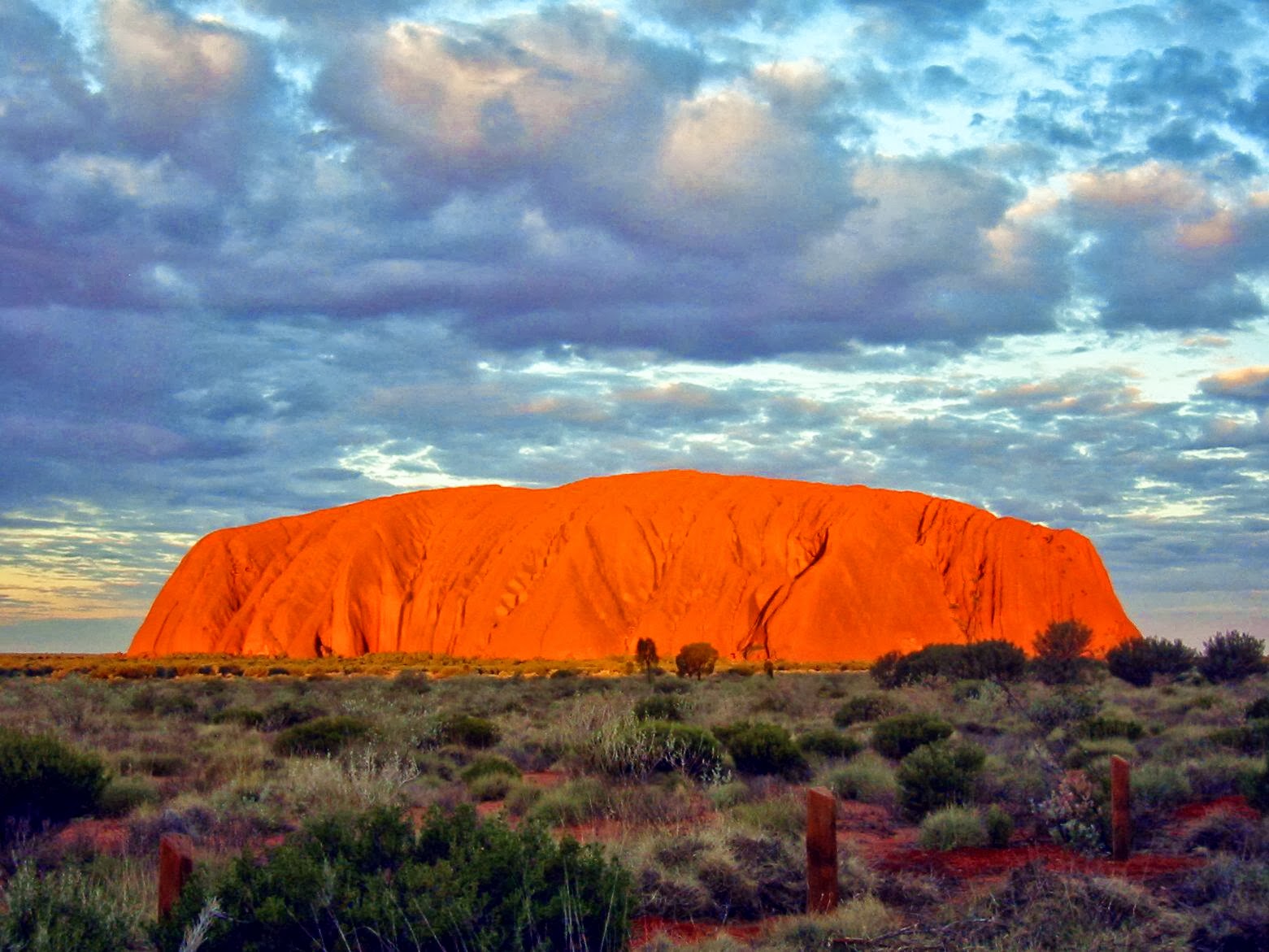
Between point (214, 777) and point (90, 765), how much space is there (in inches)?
122

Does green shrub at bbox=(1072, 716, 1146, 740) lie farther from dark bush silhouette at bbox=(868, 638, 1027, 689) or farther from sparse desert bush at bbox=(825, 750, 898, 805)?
dark bush silhouette at bbox=(868, 638, 1027, 689)

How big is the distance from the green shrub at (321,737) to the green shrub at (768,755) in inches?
225

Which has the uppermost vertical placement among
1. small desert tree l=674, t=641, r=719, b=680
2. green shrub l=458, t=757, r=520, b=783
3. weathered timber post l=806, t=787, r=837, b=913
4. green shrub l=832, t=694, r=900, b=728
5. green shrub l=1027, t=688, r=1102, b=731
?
weathered timber post l=806, t=787, r=837, b=913

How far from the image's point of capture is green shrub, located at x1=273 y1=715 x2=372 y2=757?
15.4 metres

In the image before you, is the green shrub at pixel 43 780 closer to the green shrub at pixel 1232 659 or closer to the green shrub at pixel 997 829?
the green shrub at pixel 997 829

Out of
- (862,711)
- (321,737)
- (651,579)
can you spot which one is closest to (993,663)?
(862,711)

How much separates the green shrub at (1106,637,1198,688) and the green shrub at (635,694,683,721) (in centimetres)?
2012

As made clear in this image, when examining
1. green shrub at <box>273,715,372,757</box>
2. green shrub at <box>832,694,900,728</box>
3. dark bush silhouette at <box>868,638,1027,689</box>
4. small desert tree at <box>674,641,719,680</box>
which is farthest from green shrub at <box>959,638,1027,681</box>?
green shrub at <box>273,715,372,757</box>

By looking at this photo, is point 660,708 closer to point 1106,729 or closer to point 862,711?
point 862,711

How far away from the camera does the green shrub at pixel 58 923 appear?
448cm

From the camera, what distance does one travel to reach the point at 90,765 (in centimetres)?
1031

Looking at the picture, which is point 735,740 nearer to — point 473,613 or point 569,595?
point 569,595

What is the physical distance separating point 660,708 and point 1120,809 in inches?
422

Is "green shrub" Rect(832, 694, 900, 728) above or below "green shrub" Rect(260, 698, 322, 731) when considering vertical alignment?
below
